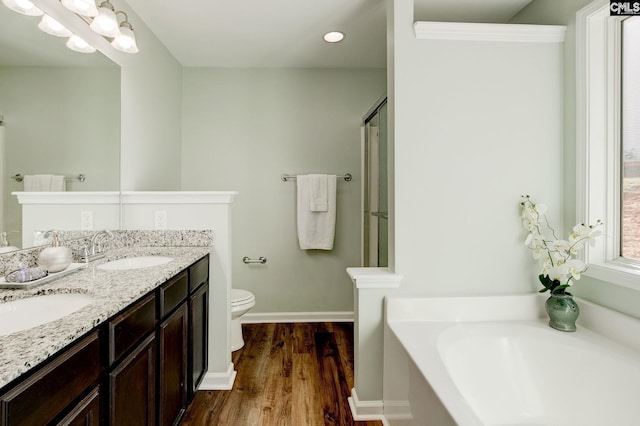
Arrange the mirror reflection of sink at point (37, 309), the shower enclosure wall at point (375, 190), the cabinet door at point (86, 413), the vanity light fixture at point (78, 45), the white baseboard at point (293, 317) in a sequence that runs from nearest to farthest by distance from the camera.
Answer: the cabinet door at point (86, 413)
the mirror reflection of sink at point (37, 309)
the vanity light fixture at point (78, 45)
the shower enclosure wall at point (375, 190)
the white baseboard at point (293, 317)

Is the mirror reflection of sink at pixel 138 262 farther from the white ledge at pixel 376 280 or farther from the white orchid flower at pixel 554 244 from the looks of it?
the white orchid flower at pixel 554 244

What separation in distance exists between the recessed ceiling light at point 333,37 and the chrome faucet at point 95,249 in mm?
2041

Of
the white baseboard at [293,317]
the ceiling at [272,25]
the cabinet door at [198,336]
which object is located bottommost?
the white baseboard at [293,317]

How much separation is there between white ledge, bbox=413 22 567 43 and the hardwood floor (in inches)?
83.3

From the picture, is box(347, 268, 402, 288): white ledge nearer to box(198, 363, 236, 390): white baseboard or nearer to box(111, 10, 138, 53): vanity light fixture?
box(198, 363, 236, 390): white baseboard

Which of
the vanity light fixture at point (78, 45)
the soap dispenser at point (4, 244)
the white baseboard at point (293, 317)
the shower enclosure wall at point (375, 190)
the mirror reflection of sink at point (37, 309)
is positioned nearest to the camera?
the mirror reflection of sink at point (37, 309)

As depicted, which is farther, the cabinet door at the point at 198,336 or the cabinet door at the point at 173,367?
the cabinet door at the point at 198,336

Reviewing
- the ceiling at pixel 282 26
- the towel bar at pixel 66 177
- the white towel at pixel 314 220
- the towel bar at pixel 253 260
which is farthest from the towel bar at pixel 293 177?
the towel bar at pixel 66 177

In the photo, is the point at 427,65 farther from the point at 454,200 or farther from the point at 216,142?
the point at 216,142

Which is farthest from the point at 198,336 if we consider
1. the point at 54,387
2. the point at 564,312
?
the point at 564,312

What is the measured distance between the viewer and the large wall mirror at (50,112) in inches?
53.4

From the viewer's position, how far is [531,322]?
6.04ft

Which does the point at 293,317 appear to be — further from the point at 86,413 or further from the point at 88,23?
the point at 88,23

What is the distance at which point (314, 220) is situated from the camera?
322 cm
